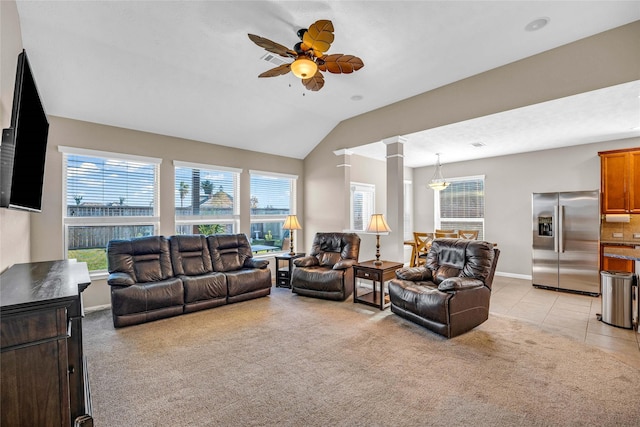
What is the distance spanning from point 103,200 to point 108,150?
0.74m

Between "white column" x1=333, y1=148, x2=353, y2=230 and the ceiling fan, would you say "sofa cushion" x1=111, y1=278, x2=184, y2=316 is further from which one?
"white column" x1=333, y1=148, x2=353, y2=230

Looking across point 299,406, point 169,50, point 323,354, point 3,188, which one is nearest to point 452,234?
point 323,354

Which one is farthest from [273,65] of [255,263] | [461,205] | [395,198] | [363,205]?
[461,205]

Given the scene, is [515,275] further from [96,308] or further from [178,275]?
[96,308]

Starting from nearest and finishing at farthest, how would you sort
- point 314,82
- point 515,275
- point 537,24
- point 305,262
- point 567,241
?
point 537,24
point 314,82
point 305,262
point 567,241
point 515,275

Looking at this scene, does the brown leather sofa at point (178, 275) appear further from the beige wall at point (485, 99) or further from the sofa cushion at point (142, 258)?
the beige wall at point (485, 99)

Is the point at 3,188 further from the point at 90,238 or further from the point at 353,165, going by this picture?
the point at 353,165

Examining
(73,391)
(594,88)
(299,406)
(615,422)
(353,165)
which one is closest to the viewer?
(73,391)

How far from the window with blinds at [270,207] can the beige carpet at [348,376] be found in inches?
106

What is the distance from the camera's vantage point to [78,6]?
274 centimetres

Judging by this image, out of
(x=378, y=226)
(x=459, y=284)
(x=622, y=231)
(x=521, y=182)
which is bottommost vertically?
(x=459, y=284)

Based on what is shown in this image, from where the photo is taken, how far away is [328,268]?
486 centimetres

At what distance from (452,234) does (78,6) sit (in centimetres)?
631

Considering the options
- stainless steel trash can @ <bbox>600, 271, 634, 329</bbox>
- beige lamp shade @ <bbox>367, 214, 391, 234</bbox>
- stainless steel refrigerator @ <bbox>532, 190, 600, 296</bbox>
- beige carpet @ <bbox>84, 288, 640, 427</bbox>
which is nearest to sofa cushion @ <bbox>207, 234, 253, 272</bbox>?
beige carpet @ <bbox>84, 288, 640, 427</bbox>
